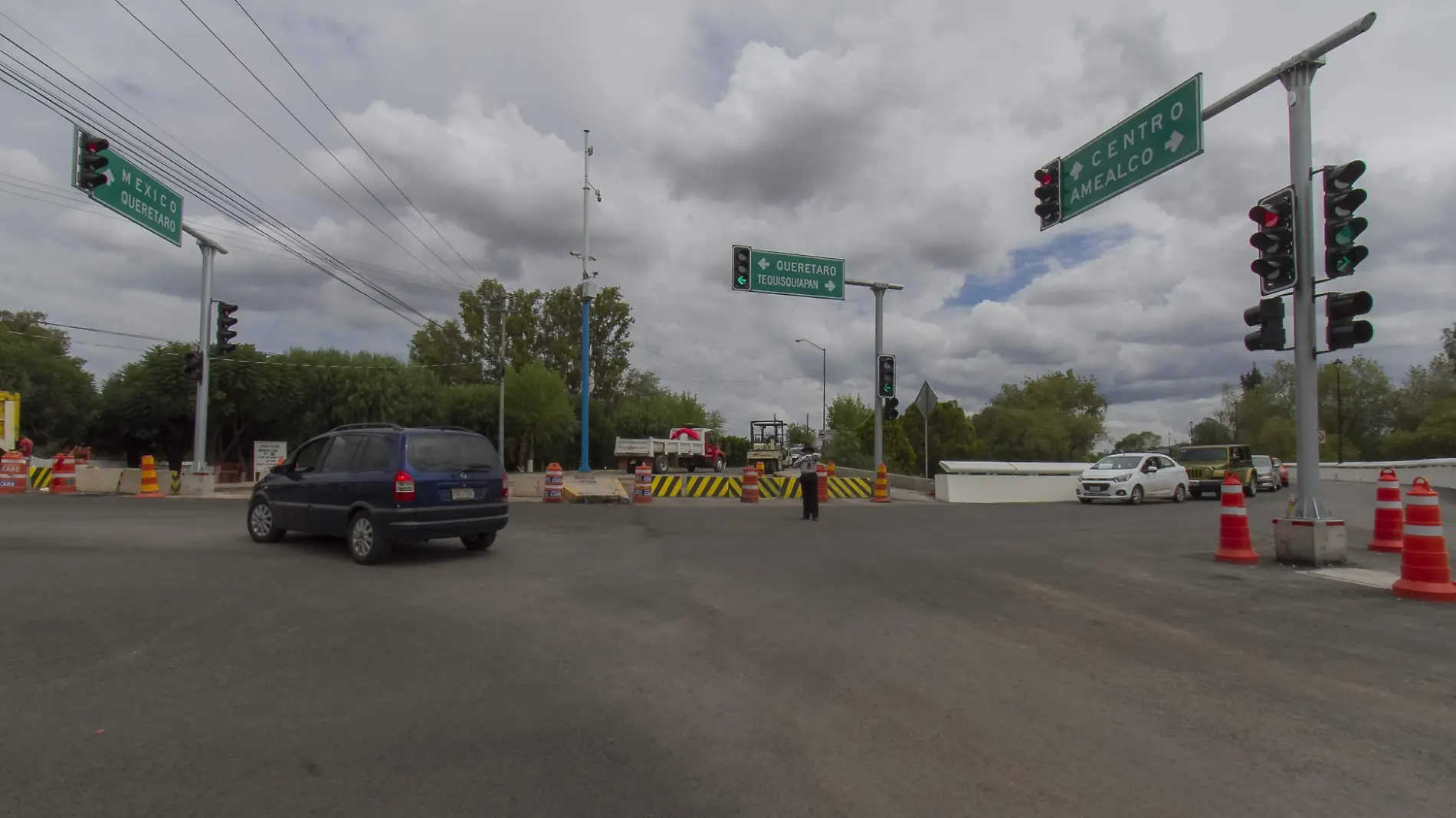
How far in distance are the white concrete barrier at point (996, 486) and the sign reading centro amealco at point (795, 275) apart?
6.83 meters

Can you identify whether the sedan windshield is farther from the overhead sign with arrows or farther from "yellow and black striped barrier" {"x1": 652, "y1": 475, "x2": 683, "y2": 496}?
"yellow and black striped barrier" {"x1": 652, "y1": 475, "x2": 683, "y2": 496}

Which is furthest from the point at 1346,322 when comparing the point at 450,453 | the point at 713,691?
the point at 450,453

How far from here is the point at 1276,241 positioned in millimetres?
10500

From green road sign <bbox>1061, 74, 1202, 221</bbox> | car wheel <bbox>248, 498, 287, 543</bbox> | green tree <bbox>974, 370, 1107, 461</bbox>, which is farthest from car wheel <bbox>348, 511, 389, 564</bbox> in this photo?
green tree <bbox>974, 370, 1107, 461</bbox>


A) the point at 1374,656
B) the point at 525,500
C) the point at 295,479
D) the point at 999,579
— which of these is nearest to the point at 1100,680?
the point at 1374,656

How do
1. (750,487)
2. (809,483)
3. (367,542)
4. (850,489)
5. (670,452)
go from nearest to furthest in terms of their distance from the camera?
(367,542) < (809,483) < (750,487) < (850,489) < (670,452)

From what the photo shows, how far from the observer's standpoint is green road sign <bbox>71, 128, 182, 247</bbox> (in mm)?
16359

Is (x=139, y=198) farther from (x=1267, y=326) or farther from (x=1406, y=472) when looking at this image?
(x=1406, y=472)

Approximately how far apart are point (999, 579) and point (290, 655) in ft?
23.2

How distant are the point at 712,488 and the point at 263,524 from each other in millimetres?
15074

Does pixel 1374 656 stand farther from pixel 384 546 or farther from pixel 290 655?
pixel 384 546

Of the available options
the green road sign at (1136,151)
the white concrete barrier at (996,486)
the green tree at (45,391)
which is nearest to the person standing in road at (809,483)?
the green road sign at (1136,151)

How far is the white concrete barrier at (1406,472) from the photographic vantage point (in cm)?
3464

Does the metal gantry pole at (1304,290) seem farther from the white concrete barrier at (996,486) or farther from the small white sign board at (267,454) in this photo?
the small white sign board at (267,454)
